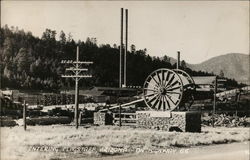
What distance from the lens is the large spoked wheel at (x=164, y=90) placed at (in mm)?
24516

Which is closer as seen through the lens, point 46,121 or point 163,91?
point 163,91

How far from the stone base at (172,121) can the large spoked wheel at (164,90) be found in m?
1.09

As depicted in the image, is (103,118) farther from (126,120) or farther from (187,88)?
(187,88)

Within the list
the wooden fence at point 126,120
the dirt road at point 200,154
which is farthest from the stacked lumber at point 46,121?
the dirt road at point 200,154

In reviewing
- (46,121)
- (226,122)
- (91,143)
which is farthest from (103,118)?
(91,143)

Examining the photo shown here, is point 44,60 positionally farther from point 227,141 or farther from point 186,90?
point 227,141

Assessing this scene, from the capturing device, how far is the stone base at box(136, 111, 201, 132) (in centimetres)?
2258

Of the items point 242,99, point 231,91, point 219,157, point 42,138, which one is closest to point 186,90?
point 42,138

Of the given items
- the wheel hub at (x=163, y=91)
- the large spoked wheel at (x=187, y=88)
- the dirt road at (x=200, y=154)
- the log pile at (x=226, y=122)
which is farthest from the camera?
the log pile at (x=226, y=122)

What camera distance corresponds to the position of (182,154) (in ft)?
46.5

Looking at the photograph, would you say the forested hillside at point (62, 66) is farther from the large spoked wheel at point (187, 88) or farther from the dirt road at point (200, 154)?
→ the dirt road at point (200, 154)

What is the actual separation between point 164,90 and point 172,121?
2484mm

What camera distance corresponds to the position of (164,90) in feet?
82.3

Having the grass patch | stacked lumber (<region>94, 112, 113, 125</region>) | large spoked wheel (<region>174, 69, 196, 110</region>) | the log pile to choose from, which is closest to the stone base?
large spoked wheel (<region>174, 69, 196, 110</region>)
